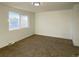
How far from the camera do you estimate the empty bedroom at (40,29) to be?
3503 mm

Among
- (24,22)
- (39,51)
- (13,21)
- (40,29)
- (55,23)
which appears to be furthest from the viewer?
(40,29)

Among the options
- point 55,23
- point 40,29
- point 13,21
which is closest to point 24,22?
point 13,21

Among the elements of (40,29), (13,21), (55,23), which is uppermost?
(13,21)

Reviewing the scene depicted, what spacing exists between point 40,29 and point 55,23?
139 cm

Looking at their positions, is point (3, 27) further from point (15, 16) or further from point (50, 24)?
point (50, 24)

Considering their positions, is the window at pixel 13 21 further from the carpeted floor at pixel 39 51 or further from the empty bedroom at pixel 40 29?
the carpeted floor at pixel 39 51

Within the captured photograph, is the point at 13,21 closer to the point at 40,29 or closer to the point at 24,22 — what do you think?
the point at 24,22

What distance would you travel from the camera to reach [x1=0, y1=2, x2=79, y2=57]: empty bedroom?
350 centimetres

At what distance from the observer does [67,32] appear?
5.79 metres

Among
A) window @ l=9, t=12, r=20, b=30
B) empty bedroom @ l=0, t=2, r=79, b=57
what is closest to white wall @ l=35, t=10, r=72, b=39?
empty bedroom @ l=0, t=2, r=79, b=57

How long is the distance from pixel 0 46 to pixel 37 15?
4330 millimetres

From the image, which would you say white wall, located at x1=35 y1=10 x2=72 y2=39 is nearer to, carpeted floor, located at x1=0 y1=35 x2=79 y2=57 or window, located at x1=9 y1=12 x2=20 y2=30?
carpeted floor, located at x1=0 y1=35 x2=79 y2=57

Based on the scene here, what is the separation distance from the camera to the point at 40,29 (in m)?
7.39

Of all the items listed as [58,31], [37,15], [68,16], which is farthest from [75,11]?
[37,15]
